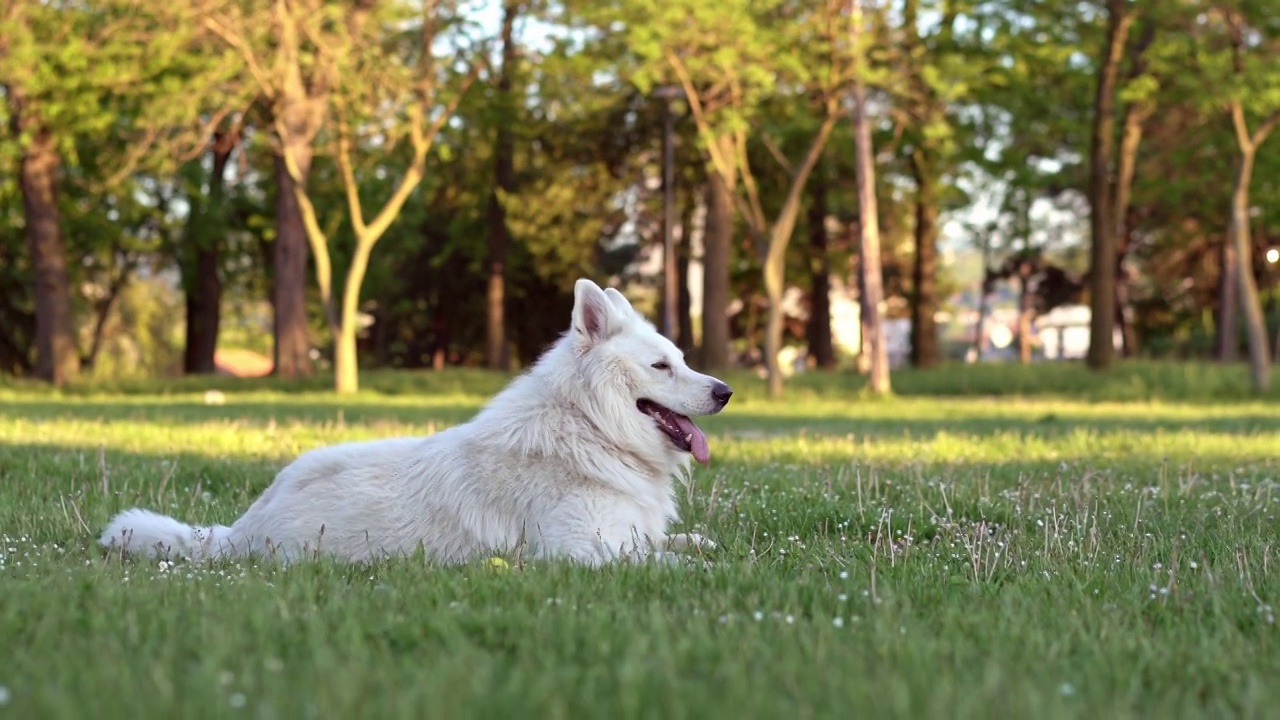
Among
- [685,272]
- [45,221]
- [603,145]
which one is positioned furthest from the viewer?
[685,272]

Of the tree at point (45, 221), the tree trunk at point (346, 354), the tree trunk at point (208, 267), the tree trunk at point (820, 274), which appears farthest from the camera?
the tree trunk at point (820, 274)

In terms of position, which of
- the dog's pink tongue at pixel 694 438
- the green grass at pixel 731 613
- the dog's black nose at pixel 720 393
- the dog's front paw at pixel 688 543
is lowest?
the dog's front paw at pixel 688 543

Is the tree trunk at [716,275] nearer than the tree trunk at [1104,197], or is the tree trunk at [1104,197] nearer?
the tree trunk at [1104,197]

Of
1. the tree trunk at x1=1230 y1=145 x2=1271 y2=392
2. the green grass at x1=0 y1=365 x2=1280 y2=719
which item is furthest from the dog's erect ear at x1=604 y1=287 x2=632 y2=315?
the tree trunk at x1=1230 y1=145 x2=1271 y2=392

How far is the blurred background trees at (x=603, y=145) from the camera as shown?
26812mm

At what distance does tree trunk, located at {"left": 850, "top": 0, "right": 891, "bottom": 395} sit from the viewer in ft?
88.0

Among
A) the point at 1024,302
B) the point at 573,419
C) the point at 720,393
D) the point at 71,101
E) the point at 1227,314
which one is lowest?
the point at 573,419

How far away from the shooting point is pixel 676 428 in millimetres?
6473

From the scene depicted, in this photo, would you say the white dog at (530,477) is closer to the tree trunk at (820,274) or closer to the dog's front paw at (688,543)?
the dog's front paw at (688,543)

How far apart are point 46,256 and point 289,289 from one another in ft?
21.9

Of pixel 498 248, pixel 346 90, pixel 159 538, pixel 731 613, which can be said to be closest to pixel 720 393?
pixel 731 613

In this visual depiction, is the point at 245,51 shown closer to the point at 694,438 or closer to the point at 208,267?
the point at 208,267

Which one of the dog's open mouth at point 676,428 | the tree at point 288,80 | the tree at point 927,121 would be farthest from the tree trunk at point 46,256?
the dog's open mouth at point 676,428

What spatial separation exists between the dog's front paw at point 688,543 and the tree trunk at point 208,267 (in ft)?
110
